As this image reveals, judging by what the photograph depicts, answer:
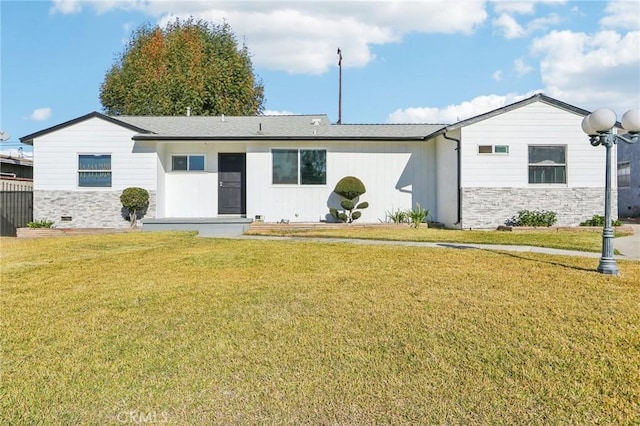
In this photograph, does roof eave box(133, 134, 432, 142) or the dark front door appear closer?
roof eave box(133, 134, 432, 142)

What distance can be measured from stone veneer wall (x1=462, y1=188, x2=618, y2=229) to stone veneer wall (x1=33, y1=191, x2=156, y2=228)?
32.1ft

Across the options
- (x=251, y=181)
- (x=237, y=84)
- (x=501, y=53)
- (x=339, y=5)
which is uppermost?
(x=237, y=84)

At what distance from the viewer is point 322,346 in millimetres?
3465

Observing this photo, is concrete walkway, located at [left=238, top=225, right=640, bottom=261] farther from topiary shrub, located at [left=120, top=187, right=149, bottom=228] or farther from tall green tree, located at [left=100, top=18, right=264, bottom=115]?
tall green tree, located at [left=100, top=18, right=264, bottom=115]

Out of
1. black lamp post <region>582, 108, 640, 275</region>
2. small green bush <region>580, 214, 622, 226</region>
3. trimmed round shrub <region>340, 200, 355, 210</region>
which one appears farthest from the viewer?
trimmed round shrub <region>340, 200, 355, 210</region>

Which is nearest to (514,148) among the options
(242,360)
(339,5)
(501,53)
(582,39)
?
(501,53)

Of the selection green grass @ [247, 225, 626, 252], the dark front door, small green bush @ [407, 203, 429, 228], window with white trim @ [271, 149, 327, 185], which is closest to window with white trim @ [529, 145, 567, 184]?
green grass @ [247, 225, 626, 252]

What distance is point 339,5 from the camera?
42.4 feet

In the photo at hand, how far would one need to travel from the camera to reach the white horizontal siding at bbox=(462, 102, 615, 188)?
12.2 metres

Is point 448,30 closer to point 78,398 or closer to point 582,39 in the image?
point 582,39

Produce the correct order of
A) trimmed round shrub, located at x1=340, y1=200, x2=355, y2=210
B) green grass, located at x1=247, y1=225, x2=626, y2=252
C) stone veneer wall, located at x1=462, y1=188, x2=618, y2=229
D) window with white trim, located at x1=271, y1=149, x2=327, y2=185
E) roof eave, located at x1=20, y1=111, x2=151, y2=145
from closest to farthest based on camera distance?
green grass, located at x1=247, y1=225, x2=626, y2=252 → stone veneer wall, located at x1=462, y1=188, x2=618, y2=229 → roof eave, located at x1=20, y1=111, x2=151, y2=145 → trimmed round shrub, located at x1=340, y1=200, x2=355, y2=210 → window with white trim, located at x1=271, y1=149, x2=327, y2=185

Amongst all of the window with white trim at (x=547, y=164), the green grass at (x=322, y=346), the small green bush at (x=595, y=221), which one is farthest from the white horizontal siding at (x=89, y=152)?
the small green bush at (x=595, y=221)

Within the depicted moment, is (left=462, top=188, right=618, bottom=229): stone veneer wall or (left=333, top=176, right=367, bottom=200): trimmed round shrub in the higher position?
→ (left=333, top=176, right=367, bottom=200): trimmed round shrub

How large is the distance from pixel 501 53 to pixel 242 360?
11.8 metres
